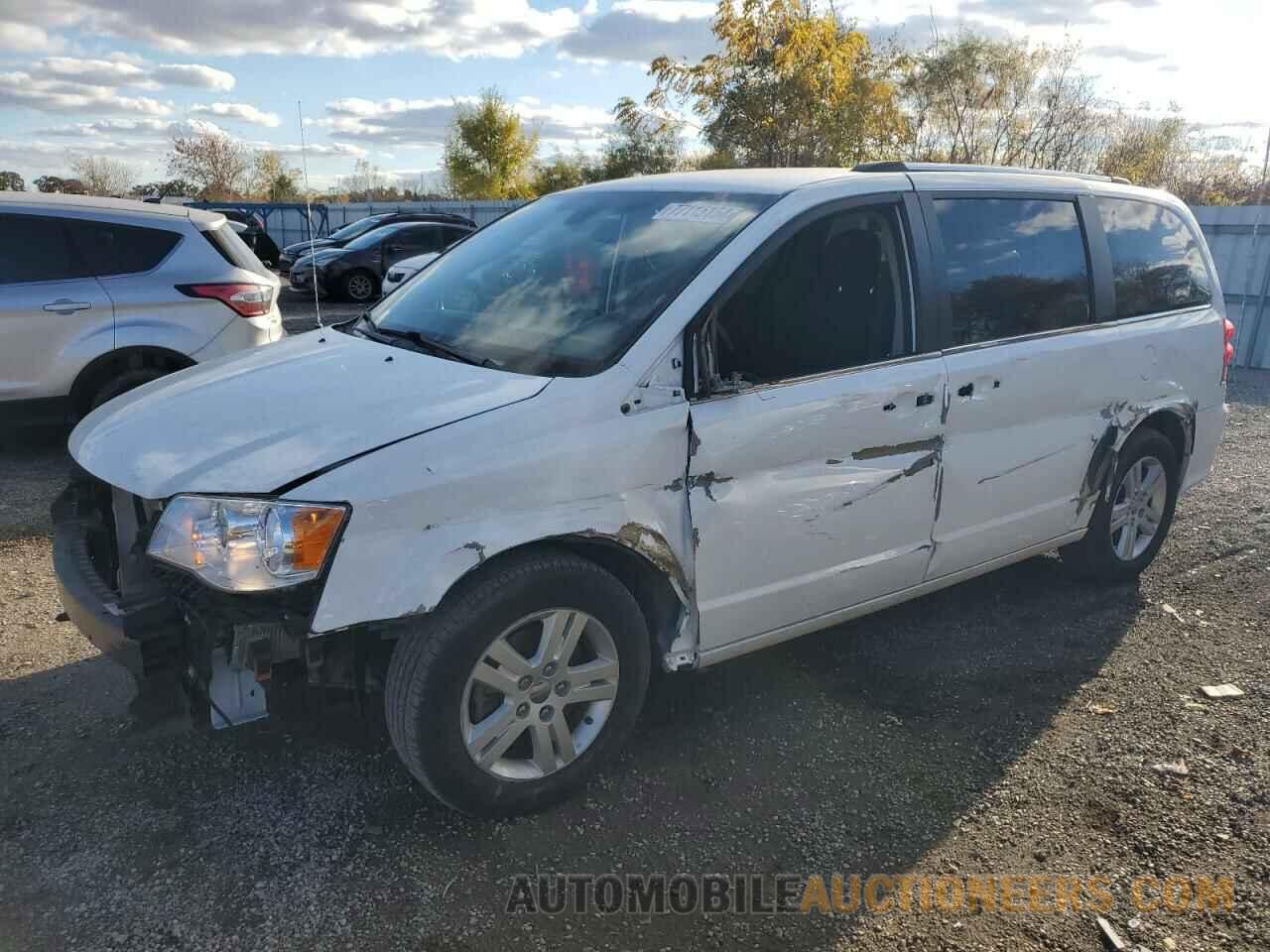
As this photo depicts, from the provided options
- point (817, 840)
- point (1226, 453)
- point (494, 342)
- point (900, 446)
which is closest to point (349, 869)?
point (817, 840)

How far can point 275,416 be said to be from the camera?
2746 mm

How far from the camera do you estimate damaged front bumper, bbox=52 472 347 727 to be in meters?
2.39

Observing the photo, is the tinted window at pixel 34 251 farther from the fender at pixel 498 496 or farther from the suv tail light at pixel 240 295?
the fender at pixel 498 496

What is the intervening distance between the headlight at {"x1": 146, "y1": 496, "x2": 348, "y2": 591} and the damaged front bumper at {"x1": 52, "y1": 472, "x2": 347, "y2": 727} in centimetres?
4

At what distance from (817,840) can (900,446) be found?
135 centimetres

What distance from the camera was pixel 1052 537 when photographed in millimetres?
4184

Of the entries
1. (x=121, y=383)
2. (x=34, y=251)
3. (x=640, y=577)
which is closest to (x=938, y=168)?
(x=640, y=577)

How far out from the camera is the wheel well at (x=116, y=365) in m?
5.97

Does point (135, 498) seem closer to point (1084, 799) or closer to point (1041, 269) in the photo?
point (1084, 799)

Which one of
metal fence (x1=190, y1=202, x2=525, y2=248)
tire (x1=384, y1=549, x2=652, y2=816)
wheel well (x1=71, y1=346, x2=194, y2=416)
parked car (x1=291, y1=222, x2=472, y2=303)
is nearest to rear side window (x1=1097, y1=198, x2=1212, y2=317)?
tire (x1=384, y1=549, x2=652, y2=816)

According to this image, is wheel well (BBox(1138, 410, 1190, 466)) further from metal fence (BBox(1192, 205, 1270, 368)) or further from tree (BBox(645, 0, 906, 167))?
tree (BBox(645, 0, 906, 167))

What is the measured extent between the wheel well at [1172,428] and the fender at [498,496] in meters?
2.79

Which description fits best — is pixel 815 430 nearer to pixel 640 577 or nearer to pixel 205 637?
pixel 640 577

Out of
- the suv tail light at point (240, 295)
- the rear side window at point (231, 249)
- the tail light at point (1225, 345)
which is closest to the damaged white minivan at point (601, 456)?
the tail light at point (1225, 345)
